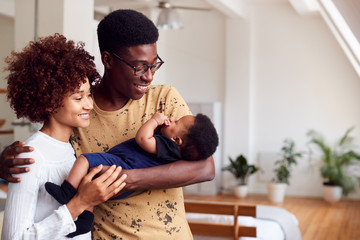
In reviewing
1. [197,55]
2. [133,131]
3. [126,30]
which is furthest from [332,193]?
[126,30]

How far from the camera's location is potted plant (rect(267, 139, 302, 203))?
736 cm

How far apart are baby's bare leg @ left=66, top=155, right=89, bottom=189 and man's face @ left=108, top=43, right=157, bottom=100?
251 mm

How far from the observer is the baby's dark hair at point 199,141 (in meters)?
1.40

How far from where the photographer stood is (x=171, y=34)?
8.66 metres

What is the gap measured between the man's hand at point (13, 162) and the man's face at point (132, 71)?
33 centimetres

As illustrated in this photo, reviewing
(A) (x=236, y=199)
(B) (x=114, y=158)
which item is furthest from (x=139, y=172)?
(A) (x=236, y=199)

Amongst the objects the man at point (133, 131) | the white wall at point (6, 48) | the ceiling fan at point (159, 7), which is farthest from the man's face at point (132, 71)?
the ceiling fan at point (159, 7)

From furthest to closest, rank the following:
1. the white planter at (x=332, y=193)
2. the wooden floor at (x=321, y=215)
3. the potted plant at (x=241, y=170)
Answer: the potted plant at (x=241, y=170), the white planter at (x=332, y=193), the wooden floor at (x=321, y=215)

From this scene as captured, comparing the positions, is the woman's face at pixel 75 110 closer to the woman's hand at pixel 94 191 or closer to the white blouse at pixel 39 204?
the white blouse at pixel 39 204

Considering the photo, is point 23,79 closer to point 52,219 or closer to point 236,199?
point 52,219

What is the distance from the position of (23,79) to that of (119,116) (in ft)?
1.00

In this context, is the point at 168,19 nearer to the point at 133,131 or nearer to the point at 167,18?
the point at 167,18

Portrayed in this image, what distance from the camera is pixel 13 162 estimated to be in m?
1.21

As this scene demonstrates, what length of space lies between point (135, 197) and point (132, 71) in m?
0.37
